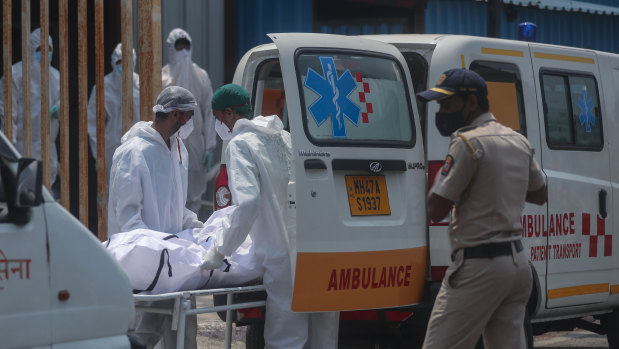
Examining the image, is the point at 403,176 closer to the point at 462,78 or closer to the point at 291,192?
the point at 291,192

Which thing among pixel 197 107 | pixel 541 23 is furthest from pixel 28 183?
pixel 541 23

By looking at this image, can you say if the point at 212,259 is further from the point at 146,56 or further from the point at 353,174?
the point at 146,56

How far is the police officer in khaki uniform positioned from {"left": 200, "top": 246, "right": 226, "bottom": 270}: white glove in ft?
3.84

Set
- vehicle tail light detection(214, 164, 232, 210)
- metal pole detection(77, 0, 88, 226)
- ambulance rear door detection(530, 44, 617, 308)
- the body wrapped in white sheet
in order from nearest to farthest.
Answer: the body wrapped in white sheet → vehicle tail light detection(214, 164, 232, 210) → ambulance rear door detection(530, 44, 617, 308) → metal pole detection(77, 0, 88, 226)

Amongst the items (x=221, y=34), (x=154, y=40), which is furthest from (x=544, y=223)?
(x=221, y=34)

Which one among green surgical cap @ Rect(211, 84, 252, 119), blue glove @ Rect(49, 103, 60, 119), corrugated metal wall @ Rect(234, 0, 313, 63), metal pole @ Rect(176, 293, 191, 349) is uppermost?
corrugated metal wall @ Rect(234, 0, 313, 63)

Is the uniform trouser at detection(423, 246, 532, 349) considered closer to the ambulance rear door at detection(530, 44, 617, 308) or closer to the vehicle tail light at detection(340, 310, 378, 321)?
the vehicle tail light at detection(340, 310, 378, 321)

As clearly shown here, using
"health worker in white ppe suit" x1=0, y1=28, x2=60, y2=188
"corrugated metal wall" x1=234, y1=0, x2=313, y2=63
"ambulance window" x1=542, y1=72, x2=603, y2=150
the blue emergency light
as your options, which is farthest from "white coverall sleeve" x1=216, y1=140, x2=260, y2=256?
"corrugated metal wall" x1=234, y1=0, x2=313, y2=63

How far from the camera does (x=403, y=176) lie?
18.5 ft

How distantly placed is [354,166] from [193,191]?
5.00m

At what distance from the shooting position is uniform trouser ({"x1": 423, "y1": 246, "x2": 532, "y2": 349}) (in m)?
4.55

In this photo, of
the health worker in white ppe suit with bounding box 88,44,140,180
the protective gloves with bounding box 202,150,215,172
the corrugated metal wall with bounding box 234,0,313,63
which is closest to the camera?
the health worker in white ppe suit with bounding box 88,44,140,180

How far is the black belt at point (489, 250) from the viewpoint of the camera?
4.56 meters

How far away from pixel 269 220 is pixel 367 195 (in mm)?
535
